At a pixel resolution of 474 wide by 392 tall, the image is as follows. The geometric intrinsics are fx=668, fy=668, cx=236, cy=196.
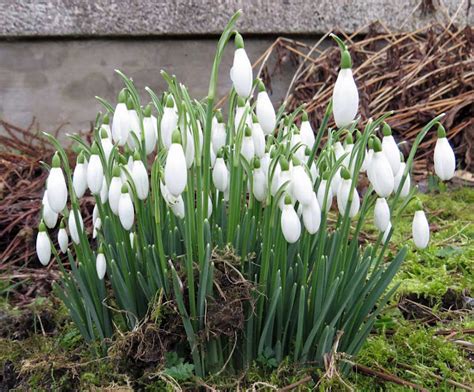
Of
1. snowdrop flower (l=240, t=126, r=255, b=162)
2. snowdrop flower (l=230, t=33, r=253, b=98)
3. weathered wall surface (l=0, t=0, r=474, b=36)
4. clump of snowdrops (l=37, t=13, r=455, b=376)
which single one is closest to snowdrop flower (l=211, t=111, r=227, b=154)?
clump of snowdrops (l=37, t=13, r=455, b=376)

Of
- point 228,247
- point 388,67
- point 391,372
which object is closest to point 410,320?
point 391,372

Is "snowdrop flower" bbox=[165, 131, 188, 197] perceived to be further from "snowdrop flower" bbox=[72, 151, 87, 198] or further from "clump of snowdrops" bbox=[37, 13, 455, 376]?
"snowdrop flower" bbox=[72, 151, 87, 198]

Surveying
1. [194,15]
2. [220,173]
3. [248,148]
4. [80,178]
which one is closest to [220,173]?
[220,173]

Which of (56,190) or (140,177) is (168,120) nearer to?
(140,177)

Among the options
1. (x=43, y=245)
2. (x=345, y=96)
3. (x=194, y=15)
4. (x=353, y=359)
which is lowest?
(x=353, y=359)

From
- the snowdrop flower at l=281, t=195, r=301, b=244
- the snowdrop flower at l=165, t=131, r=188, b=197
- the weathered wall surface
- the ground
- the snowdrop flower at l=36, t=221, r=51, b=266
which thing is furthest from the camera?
the weathered wall surface

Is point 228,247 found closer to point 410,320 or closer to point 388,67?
point 410,320

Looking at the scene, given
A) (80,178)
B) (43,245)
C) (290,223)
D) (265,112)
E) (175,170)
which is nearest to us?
(175,170)
